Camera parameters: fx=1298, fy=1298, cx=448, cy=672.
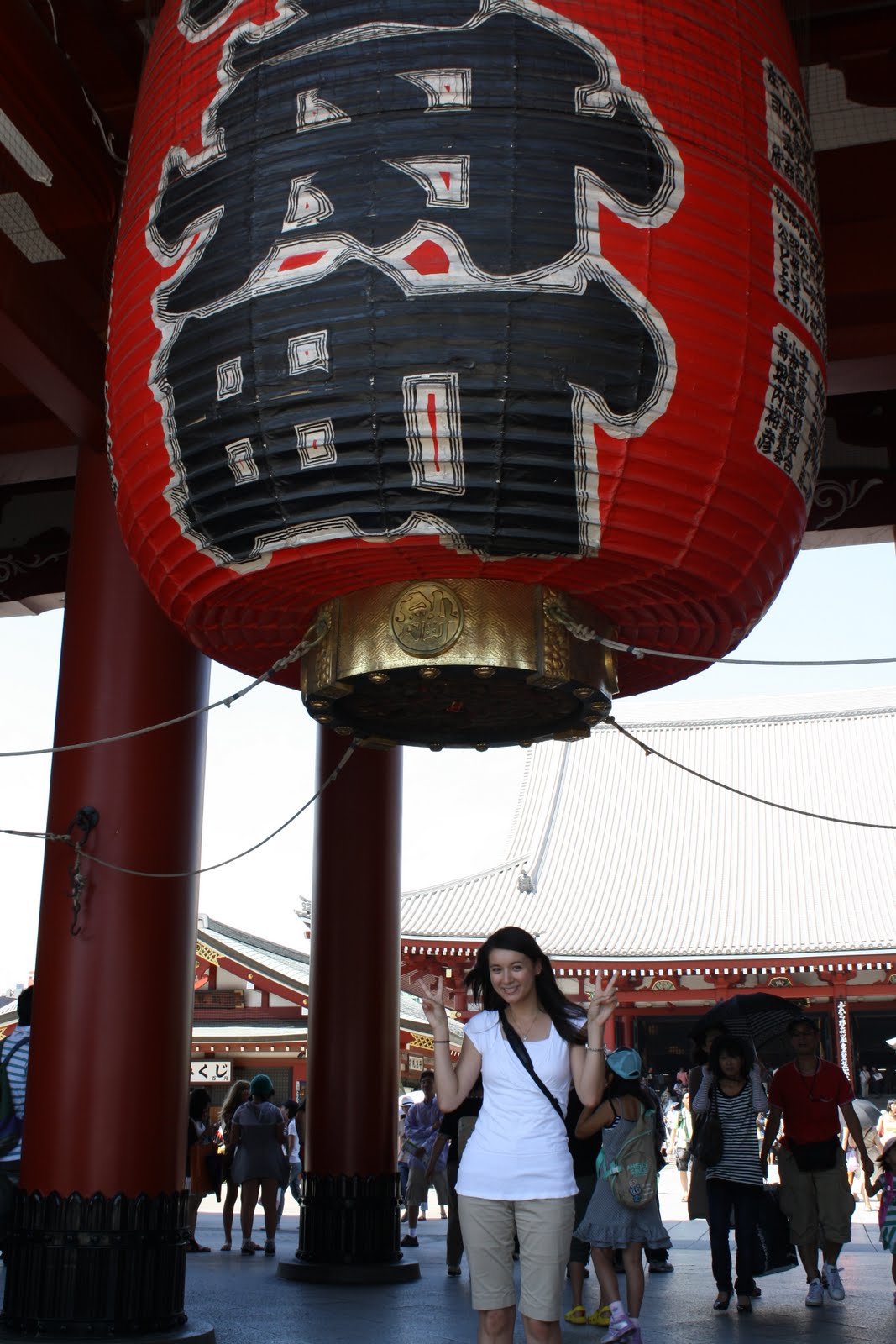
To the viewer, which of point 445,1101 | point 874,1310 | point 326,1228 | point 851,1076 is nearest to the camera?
point 445,1101

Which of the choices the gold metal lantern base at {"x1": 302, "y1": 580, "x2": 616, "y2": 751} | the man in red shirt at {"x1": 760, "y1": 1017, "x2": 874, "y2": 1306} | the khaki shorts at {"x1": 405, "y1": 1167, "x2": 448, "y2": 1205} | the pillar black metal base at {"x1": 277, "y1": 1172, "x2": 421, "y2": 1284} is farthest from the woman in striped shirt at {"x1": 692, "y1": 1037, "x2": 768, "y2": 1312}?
the khaki shorts at {"x1": 405, "y1": 1167, "x2": 448, "y2": 1205}

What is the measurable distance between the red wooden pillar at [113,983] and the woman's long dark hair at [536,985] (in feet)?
5.73

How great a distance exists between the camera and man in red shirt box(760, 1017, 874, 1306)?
20.4ft

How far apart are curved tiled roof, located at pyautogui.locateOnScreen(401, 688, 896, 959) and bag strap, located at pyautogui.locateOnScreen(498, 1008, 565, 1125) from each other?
617 inches

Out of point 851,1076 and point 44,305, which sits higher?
point 44,305

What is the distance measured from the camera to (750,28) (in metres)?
2.88

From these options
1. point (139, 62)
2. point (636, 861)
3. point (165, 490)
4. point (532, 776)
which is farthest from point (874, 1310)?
point (532, 776)

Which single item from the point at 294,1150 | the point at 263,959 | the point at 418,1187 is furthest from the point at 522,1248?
the point at 263,959

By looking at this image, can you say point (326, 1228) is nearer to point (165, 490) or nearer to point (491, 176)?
point (165, 490)

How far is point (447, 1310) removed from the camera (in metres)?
5.72

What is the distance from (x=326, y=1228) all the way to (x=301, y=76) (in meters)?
5.92

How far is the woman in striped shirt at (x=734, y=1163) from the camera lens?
6.00 meters

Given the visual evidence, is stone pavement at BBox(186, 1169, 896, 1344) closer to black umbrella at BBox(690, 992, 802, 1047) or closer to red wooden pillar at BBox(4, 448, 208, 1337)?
red wooden pillar at BBox(4, 448, 208, 1337)

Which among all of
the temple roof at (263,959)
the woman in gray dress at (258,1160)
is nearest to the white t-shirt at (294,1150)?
the temple roof at (263,959)
